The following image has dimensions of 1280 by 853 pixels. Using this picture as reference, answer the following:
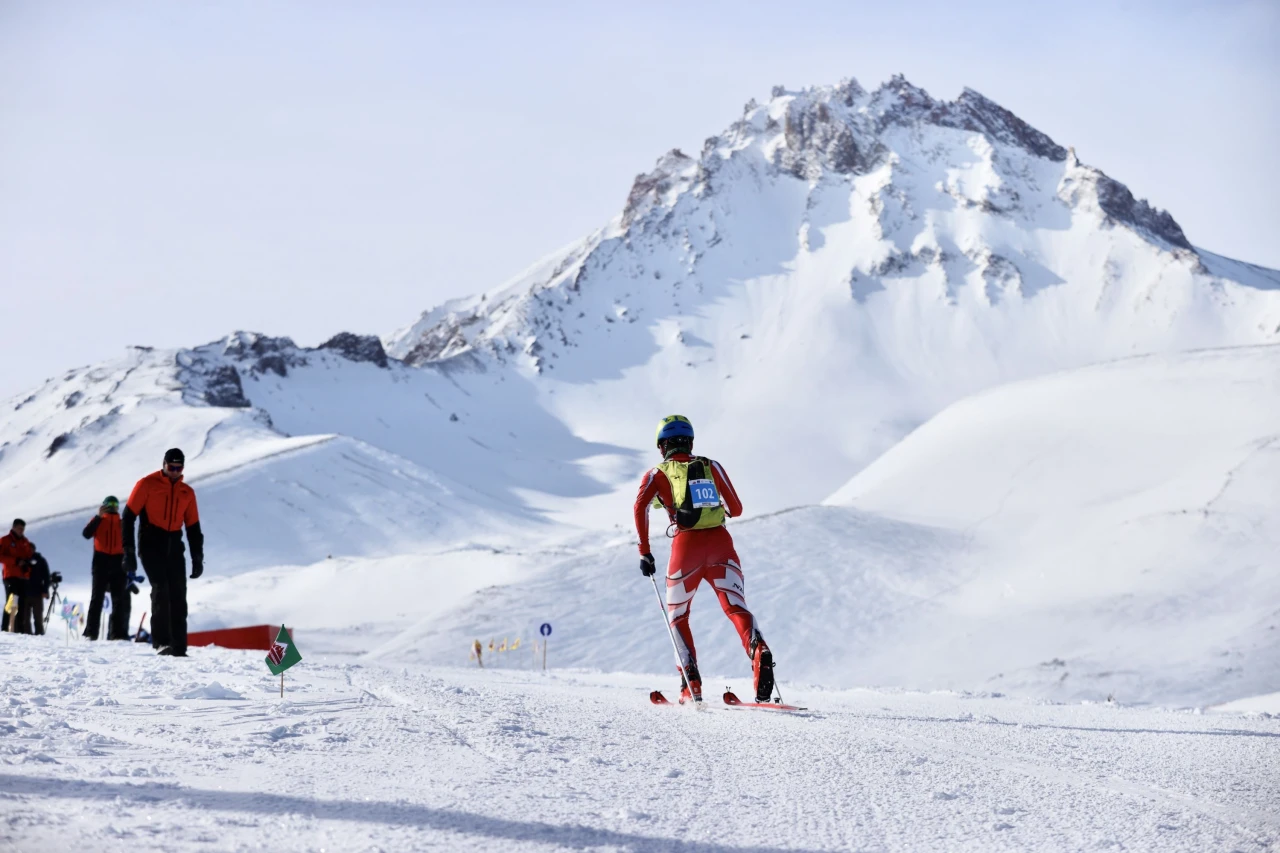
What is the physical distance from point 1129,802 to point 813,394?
133671mm

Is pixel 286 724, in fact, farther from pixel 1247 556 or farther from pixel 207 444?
pixel 207 444

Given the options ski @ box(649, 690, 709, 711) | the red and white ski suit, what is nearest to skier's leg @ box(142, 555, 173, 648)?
the red and white ski suit

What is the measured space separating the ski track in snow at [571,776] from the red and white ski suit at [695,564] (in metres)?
1.06

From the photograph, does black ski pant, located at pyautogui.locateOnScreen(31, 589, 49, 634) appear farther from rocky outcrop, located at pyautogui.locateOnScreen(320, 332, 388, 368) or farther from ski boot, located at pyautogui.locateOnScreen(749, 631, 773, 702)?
rocky outcrop, located at pyautogui.locateOnScreen(320, 332, 388, 368)

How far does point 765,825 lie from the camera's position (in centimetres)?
400

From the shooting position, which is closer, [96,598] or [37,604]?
[96,598]

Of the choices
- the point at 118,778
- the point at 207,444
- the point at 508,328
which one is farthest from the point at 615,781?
the point at 508,328

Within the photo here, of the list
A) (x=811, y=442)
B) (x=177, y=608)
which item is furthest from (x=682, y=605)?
(x=811, y=442)

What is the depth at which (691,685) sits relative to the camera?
818 centimetres

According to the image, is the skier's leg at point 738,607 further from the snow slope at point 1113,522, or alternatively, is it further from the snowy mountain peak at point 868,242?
the snowy mountain peak at point 868,242

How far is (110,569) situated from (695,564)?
8.90 m

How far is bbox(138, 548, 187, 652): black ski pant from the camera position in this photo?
10359mm

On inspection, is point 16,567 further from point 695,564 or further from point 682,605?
point 695,564

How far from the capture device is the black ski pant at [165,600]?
10359mm
